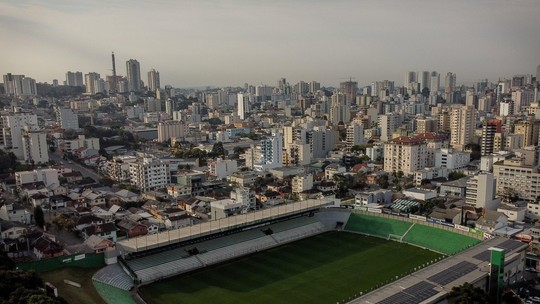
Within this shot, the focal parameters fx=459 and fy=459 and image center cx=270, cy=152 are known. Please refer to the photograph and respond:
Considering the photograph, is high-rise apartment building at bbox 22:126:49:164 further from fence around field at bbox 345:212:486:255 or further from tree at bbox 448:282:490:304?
tree at bbox 448:282:490:304

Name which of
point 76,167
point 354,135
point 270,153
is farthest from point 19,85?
point 354,135

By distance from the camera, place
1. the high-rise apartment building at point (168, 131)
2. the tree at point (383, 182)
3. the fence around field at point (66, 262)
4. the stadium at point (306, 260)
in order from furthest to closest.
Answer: the high-rise apartment building at point (168, 131), the tree at point (383, 182), the fence around field at point (66, 262), the stadium at point (306, 260)

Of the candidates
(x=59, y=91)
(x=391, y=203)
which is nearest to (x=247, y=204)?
(x=391, y=203)

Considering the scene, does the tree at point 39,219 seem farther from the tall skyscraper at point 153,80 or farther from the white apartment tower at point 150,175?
the tall skyscraper at point 153,80

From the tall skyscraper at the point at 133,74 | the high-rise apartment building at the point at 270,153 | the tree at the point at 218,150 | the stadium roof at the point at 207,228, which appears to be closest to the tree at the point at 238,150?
the tree at the point at 218,150

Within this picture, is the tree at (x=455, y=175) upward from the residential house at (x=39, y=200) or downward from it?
downward
